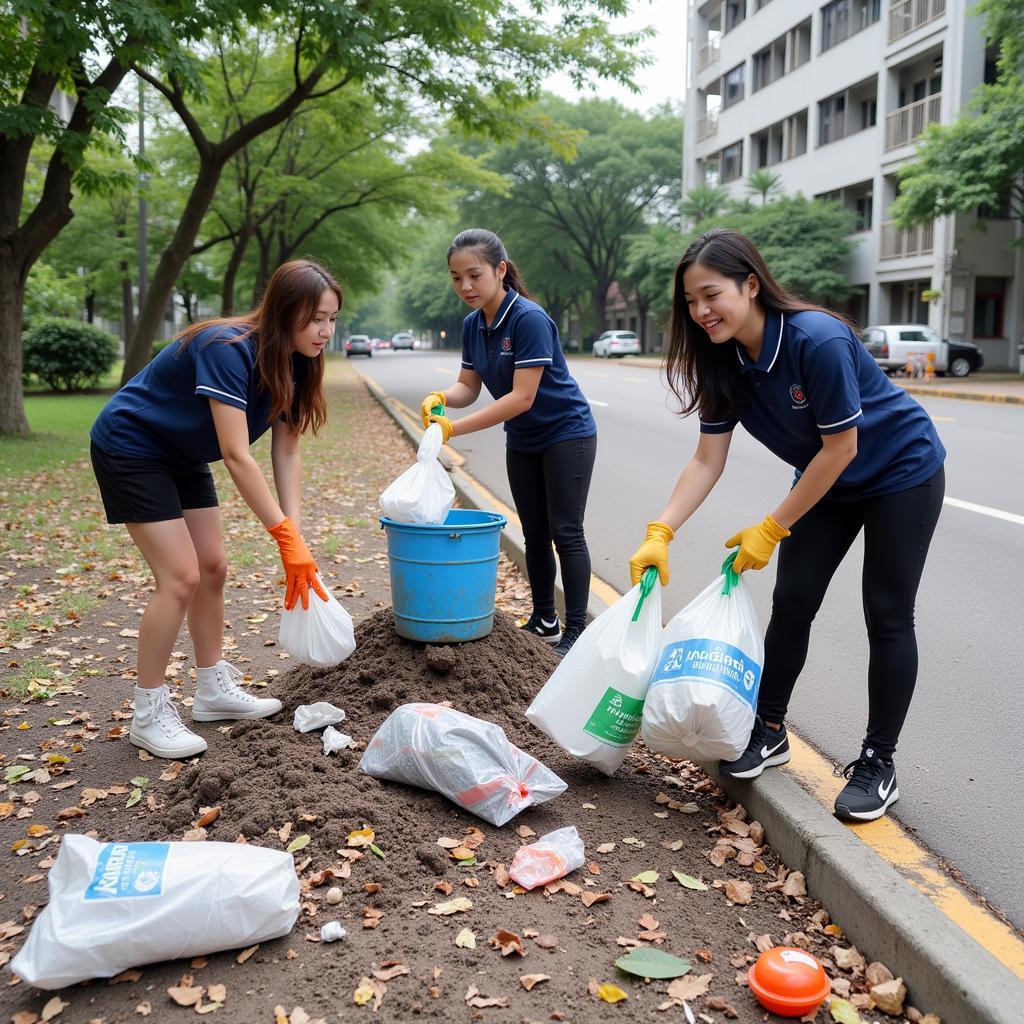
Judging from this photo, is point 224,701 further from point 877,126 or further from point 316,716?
point 877,126

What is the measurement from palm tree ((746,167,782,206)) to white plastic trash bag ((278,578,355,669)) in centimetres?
3765

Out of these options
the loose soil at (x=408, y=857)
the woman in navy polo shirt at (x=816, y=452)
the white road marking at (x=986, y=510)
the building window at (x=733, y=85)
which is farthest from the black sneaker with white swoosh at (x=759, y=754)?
the building window at (x=733, y=85)

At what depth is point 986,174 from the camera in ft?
75.5

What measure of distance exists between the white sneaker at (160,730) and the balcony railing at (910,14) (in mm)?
32295

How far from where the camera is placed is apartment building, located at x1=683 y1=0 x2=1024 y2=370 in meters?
29.6

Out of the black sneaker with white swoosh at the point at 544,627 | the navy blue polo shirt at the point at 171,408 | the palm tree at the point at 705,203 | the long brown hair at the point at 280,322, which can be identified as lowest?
the black sneaker with white swoosh at the point at 544,627

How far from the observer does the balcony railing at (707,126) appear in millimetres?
45031

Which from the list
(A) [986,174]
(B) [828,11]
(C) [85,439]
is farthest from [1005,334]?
(C) [85,439]

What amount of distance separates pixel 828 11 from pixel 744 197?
7.77 m

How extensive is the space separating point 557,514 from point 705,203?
129 feet

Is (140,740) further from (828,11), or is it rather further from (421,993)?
(828,11)

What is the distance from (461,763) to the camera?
10.0 feet

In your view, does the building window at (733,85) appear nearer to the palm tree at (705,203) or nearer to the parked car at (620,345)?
the palm tree at (705,203)

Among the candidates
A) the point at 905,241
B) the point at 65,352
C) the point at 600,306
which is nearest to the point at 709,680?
the point at 65,352
